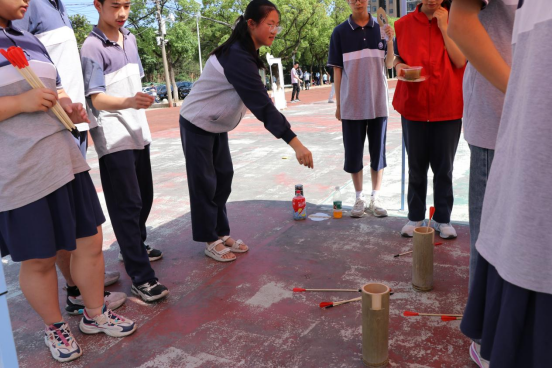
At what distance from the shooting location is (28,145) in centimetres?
203

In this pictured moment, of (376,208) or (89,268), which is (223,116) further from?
(376,208)

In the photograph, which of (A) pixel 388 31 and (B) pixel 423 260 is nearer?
(B) pixel 423 260

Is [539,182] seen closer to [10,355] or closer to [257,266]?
[10,355]

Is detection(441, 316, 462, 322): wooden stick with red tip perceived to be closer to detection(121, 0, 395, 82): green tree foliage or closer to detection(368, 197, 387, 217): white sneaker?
detection(368, 197, 387, 217): white sneaker

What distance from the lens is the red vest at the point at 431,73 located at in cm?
334

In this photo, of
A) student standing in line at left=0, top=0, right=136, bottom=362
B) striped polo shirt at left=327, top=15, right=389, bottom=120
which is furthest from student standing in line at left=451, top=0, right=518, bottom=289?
striped polo shirt at left=327, top=15, right=389, bottom=120

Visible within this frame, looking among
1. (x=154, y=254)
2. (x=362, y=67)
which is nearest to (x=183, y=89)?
(x=362, y=67)

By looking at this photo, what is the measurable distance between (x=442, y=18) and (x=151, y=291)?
8.38 ft

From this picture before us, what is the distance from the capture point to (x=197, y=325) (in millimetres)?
2590

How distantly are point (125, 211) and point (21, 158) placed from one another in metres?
0.92

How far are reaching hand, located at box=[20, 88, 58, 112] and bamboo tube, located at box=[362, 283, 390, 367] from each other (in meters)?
1.60

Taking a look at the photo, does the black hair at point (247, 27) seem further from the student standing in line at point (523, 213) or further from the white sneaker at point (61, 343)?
the student standing in line at point (523, 213)

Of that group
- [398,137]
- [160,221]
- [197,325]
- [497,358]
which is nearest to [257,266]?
[197,325]

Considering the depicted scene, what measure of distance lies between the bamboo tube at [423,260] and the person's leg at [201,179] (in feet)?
4.40
